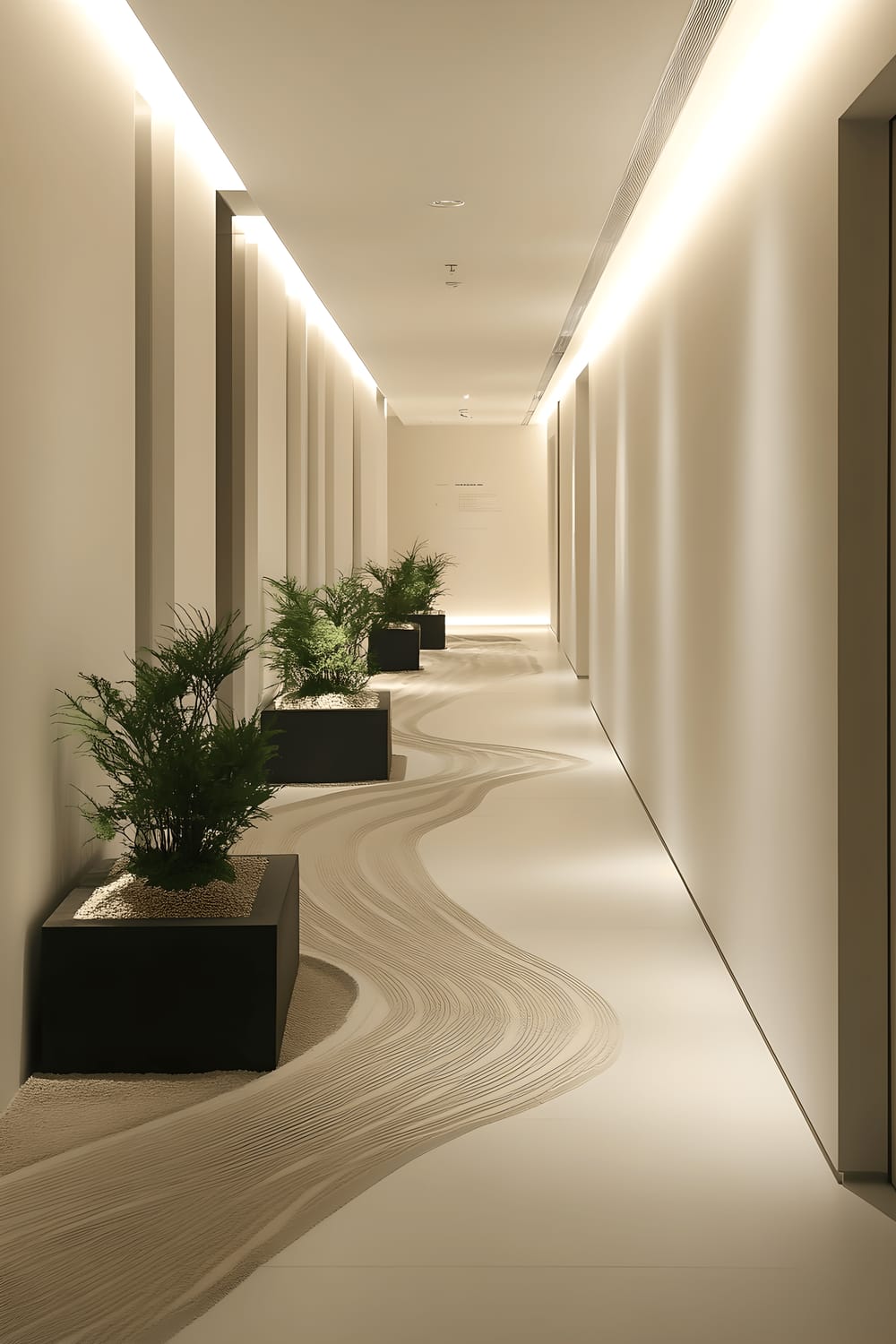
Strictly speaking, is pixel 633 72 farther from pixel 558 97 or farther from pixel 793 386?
pixel 793 386

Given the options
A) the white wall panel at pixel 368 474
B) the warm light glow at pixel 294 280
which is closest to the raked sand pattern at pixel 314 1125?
the warm light glow at pixel 294 280

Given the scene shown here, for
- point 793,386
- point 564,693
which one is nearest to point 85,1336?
point 793,386

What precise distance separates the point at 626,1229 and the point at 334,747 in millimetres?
5277

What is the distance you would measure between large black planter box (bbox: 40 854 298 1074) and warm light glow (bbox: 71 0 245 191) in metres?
2.92

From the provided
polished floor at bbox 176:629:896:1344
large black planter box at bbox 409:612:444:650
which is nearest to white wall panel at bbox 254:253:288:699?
polished floor at bbox 176:629:896:1344

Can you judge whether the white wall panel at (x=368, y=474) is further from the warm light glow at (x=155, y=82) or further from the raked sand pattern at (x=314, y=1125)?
the raked sand pattern at (x=314, y=1125)

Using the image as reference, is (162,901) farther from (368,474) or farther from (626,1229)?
(368,474)

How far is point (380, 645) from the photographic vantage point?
14.4 metres

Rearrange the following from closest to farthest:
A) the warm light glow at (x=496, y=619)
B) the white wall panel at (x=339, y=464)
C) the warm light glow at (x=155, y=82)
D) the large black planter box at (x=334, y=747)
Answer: the warm light glow at (x=155, y=82)
the large black planter box at (x=334, y=747)
the white wall panel at (x=339, y=464)
the warm light glow at (x=496, y=619)

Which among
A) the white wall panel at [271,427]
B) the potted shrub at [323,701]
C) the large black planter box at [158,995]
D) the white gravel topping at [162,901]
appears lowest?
the large black planter box at [158,995]

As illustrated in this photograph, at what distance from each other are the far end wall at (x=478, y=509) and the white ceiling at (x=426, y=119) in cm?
1353

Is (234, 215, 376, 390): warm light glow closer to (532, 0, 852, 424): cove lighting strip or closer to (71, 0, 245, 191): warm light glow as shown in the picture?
(71, 0, 245, 191): warm light glow

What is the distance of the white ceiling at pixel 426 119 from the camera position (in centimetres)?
431

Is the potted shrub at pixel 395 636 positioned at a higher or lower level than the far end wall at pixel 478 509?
lower
